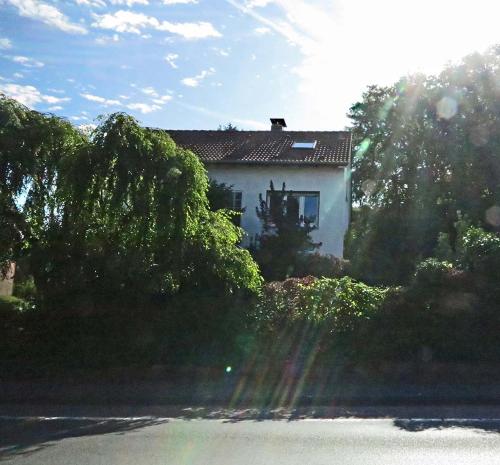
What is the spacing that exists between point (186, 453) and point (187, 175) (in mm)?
5471

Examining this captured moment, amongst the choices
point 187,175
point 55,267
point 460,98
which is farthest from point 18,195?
point 460,98

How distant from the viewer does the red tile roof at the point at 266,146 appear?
949 inches

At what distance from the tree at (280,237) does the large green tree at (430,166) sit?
2.19 metres

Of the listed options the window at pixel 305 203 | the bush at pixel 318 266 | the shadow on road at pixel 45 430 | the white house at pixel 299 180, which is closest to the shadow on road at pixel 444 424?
the shadow on road at pixel 45 430

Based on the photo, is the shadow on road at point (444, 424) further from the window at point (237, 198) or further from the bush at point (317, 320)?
the window at point (237, 198)

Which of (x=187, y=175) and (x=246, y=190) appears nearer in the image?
(x=187, y=175)

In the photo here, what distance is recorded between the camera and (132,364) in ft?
37.0

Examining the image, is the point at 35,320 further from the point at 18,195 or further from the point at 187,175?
the point at 187,175

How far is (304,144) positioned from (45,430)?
1972cm

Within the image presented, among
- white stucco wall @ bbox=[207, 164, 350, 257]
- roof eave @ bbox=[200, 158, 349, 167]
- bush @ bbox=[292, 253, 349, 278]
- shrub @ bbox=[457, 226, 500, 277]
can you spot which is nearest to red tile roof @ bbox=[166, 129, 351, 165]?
roof eave @ bbox=[200, 158, 349, 167]

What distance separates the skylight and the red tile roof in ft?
0.60

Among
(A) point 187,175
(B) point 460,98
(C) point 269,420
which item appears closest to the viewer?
(C) point 269,420

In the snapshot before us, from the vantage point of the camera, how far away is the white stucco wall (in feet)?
78.7

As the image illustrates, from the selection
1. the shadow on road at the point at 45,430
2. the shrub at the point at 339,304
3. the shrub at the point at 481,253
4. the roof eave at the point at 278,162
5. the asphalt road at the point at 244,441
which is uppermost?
the roof eave at the point at 278,162
